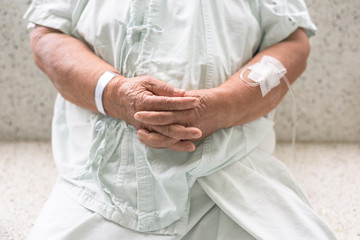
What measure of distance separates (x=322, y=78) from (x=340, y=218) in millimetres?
589

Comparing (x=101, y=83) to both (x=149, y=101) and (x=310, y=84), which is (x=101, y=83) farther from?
(x=310, y=84)

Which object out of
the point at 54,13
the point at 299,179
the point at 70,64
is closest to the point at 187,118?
the point at 70,64

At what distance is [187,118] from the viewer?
3.10ft

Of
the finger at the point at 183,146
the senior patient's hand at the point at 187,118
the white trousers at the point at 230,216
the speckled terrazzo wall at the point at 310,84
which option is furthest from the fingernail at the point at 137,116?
the speckled terrazzo wall at the point at 310,84

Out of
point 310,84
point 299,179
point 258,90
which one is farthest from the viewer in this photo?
point 310,84

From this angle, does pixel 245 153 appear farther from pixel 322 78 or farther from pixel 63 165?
pixel 322 78

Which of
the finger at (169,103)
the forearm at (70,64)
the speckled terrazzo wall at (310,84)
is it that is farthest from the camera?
the speckled terrazzo wall at (310,84)

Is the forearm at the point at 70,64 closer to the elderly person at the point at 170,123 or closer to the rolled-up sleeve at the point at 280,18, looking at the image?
the elderly person at the point at 170,123

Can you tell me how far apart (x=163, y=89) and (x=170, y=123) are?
81mm

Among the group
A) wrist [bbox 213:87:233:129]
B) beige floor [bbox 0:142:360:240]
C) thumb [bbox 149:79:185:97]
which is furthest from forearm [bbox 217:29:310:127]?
beige floor [bbox 0:142:360:240]

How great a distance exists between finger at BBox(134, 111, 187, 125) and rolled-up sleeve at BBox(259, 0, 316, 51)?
0.37 metres

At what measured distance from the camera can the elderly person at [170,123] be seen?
0.96 meters

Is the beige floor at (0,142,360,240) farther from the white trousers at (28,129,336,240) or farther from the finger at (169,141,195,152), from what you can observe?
the finger at (169,141,195,152)

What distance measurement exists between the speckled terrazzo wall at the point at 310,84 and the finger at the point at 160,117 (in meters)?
0.81
